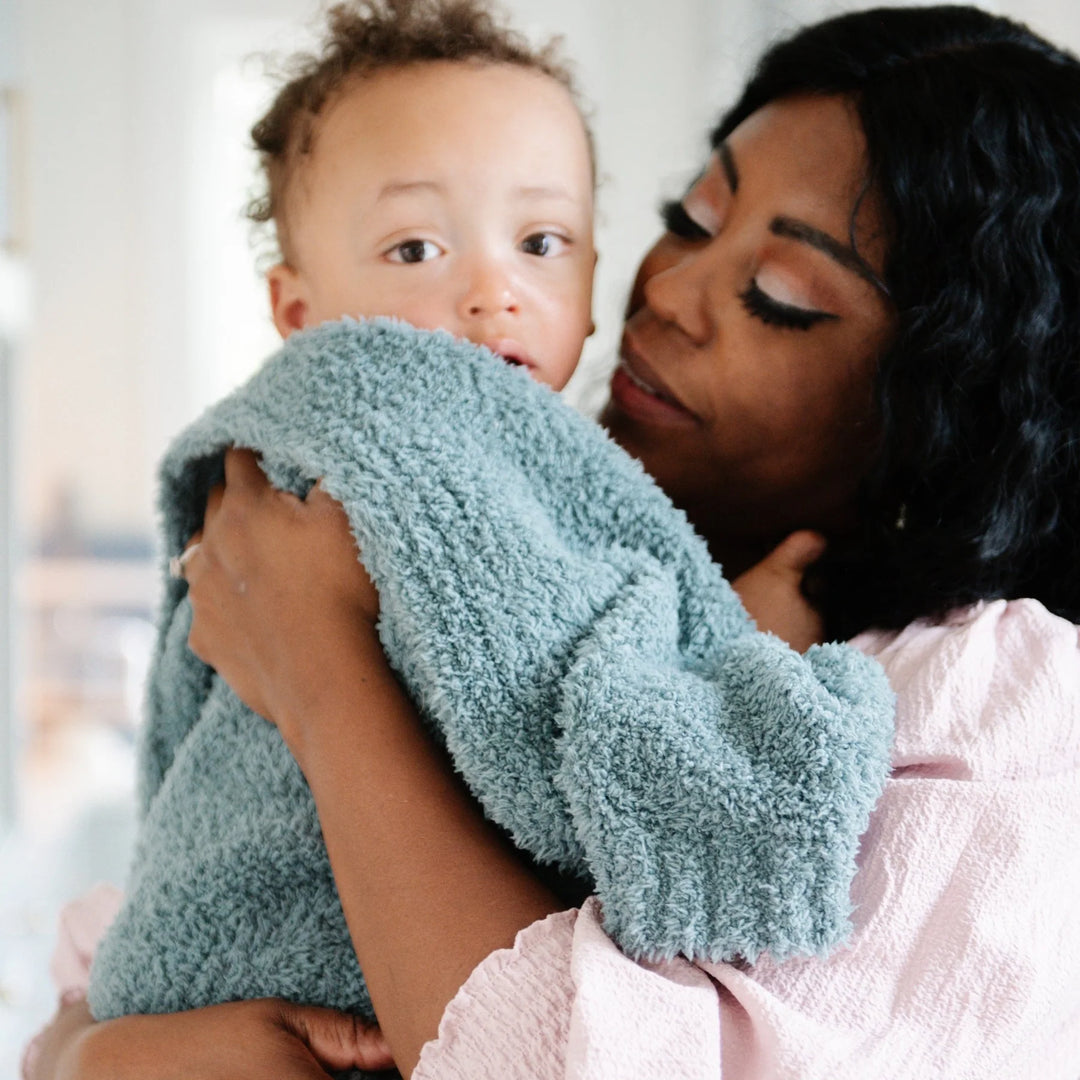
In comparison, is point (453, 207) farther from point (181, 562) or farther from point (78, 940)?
point (78, 940)

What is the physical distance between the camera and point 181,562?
1.09 metres

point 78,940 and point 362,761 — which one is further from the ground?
point 362,761

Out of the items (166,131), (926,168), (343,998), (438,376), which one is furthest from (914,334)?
(166,131)

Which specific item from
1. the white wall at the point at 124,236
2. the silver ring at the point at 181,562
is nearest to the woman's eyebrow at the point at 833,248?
the silver ring at the point at 181,562

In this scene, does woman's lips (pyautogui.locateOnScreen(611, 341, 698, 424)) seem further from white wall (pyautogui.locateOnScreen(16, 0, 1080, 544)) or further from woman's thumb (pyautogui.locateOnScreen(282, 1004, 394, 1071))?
white wall (pyautogui.locateOnScreen(16, 0, 1080, 544))

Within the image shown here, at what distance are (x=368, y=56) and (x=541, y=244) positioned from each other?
0.78 ft

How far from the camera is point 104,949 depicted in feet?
3.23

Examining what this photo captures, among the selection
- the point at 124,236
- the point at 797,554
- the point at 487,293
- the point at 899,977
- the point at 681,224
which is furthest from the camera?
the point at 124,236

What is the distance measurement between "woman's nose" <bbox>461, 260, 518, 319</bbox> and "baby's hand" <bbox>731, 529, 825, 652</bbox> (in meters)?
0.34

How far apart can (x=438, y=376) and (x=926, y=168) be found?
19.7 inches

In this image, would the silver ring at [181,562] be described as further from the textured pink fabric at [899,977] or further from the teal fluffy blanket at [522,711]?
the textured pink fabric at [899,977]

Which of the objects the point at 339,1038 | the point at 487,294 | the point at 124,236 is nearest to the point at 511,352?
the point at 487,294

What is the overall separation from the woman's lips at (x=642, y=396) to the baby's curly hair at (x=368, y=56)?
0.23 metres

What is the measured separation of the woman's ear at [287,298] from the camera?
117 cm
